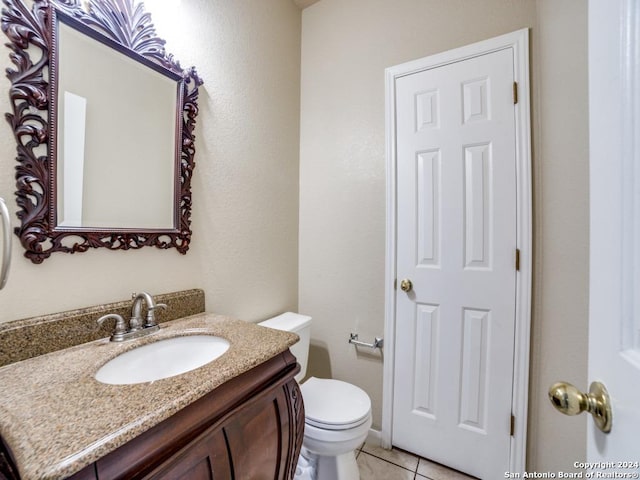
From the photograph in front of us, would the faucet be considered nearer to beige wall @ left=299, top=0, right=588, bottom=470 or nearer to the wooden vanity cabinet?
the wooden vanity cabinet

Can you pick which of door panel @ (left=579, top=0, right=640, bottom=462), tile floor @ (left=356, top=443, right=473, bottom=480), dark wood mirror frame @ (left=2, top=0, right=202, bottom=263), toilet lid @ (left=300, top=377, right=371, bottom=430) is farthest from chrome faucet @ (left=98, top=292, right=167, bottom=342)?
tile floor @ (left=356, top=443, right=473, bottom=480)

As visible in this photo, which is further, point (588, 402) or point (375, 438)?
point (375, 438)

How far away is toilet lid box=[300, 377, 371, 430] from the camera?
1.17 m

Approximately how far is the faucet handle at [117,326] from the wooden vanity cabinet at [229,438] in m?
0.45

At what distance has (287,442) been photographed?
2.84 ft

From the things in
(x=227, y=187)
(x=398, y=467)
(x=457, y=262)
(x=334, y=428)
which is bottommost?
(x=398, y=467)

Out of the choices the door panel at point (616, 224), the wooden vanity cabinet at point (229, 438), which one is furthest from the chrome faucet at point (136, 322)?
the door panel at point (616, 224)

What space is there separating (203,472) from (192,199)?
0.98 meters

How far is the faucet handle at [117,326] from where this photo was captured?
885mm

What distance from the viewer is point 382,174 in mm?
1624

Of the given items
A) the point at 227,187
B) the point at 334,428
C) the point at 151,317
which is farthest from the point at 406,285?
the point at 151,317

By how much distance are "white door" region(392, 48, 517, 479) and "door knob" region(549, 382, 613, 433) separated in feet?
3.24

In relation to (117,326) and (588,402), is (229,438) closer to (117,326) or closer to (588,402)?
(117,326)

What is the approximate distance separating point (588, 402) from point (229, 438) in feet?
2.36
